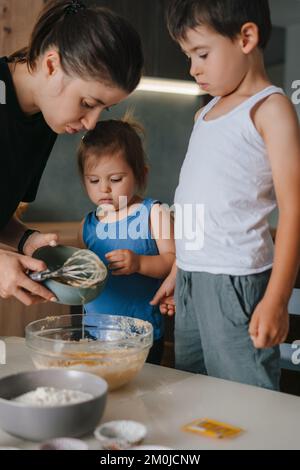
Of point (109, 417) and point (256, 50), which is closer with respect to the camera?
point (109, 417)

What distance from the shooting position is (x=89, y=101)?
4.54 feet

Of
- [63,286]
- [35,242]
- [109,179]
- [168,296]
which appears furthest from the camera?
[109,179]

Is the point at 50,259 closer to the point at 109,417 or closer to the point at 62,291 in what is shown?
the point at 62,291

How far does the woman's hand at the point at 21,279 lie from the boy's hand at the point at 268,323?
1.34ft

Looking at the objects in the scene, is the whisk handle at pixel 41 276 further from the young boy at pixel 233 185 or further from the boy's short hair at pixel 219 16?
the boy's short hair at pixel 219 16

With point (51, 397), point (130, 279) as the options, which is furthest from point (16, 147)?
point (51, 397)

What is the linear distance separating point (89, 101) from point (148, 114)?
2.51 meters

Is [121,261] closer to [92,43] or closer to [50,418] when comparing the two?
[92,43]

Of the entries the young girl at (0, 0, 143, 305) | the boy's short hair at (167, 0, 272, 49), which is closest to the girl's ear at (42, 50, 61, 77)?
the young girl at (0, 0, 143, 305)

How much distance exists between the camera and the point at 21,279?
3.77 ft

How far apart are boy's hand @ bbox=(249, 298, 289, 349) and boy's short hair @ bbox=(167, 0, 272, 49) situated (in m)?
0.62

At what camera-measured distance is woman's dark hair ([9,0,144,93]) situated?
135 cm

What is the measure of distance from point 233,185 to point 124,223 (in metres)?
0.58
